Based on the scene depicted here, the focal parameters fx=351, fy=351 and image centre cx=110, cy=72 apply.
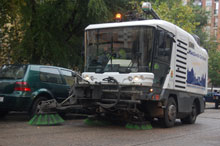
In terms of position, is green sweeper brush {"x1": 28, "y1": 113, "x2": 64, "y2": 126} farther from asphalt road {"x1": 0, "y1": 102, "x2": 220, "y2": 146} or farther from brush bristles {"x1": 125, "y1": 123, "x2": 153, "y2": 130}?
brush bristles {"x1": 125, "y1": 123, "x2": 153, "y2": 130}

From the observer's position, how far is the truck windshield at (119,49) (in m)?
9.15

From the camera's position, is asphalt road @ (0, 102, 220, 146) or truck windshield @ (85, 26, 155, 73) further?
truck windshield @ (85, 26, 155, 73)

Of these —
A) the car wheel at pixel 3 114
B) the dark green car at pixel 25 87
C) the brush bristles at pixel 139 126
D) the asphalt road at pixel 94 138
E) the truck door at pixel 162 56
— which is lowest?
the asphalt road at pixel 94 138

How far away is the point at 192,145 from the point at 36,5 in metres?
10.7

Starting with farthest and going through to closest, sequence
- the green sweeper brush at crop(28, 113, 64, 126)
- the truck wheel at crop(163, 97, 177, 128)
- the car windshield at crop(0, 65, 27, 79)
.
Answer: the car windshield at crop(0, 65, 27, 79) < the truck wheel at crop(163, 97, 177, 128) < the green sweeper brush at crop(28, 113, 64, 126)

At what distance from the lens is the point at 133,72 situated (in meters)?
9.10

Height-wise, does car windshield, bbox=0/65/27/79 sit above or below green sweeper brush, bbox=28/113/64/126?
above

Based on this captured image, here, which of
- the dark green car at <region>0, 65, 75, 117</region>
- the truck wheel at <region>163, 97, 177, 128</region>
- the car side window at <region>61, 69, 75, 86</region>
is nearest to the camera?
the truck wheel at <region>163, 97, 177, 128</region>

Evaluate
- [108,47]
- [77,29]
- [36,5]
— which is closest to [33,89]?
[108,47]

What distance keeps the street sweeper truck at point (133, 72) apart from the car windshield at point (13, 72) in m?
1.93

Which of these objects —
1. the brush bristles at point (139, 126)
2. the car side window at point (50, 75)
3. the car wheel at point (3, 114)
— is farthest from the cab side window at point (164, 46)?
the car wheel at point (3, 114)

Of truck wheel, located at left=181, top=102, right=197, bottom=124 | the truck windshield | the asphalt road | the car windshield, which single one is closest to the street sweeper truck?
the truck windshield

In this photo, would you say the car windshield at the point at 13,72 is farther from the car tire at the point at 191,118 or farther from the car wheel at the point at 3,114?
the car tire at the point at 191,118

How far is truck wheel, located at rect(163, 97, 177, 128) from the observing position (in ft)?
32.5
